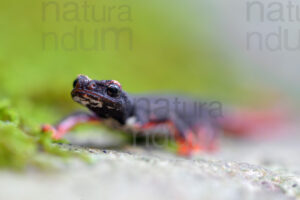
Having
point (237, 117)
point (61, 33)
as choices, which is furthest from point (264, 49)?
point (61, 33)

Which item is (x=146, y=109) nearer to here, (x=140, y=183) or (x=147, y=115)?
(x=147, y=115)

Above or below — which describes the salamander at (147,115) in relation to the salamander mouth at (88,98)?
below

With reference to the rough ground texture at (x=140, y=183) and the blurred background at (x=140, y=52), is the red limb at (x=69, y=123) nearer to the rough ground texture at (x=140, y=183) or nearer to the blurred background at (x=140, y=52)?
the blurred background at (x=140, y=52)

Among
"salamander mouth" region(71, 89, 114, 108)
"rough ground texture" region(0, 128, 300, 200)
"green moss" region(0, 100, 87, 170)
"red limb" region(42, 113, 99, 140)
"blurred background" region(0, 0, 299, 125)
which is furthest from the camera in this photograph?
"blurred background" region(0, 0, 299, 125)

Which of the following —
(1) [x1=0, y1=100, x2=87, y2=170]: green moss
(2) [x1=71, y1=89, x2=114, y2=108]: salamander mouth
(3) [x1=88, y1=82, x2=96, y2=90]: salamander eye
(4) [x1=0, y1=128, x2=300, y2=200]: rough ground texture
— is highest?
(3) [x1=88, y1=82, x2=96, y2=90]: salamander eye

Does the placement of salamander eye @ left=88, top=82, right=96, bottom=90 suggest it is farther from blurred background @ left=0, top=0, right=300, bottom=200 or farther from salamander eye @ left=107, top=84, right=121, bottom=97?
blurred background @ left=0, top=0, right=300, bottom=200

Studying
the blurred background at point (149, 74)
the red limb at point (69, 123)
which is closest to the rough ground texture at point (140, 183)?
the blurred background at point (149, 74)

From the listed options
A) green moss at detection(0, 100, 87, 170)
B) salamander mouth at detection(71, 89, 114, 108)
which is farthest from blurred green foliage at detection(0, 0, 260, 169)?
green moss at detection(0, 100, 87, 170)
